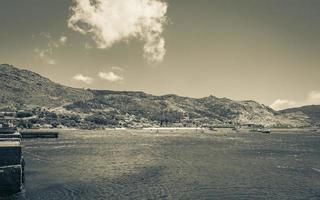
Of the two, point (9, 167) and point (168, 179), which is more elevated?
point (9, 167)

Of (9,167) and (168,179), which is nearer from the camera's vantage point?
(9,167)

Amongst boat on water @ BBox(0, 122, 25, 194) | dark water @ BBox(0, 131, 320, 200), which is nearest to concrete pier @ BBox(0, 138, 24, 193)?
boat on water @ BBox(0, 122, 25, 194)

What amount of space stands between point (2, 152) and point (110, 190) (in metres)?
23.7

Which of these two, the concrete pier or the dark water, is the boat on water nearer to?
the concrete pier

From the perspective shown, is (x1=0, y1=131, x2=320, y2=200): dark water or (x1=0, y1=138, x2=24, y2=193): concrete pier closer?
(x1=0, y1=138, x2=24, y2=193): concrete pier

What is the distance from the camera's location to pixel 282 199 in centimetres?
7081

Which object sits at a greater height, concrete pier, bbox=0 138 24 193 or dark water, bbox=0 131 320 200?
concrete pier, bbox=0 138 24 193

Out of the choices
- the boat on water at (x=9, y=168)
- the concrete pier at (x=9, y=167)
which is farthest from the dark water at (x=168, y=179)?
the concrete pier at (x=9, y=167)

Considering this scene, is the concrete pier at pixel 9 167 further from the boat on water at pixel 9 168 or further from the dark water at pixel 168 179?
the dark water at pixel 168 179

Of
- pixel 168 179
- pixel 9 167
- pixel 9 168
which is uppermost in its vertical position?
pixel 9 167

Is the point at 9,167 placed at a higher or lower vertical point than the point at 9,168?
higher

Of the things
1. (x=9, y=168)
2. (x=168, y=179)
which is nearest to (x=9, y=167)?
(x=9, y=168)

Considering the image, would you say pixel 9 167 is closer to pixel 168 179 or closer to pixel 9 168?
pixel 9 168

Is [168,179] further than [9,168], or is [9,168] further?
[168,179]
